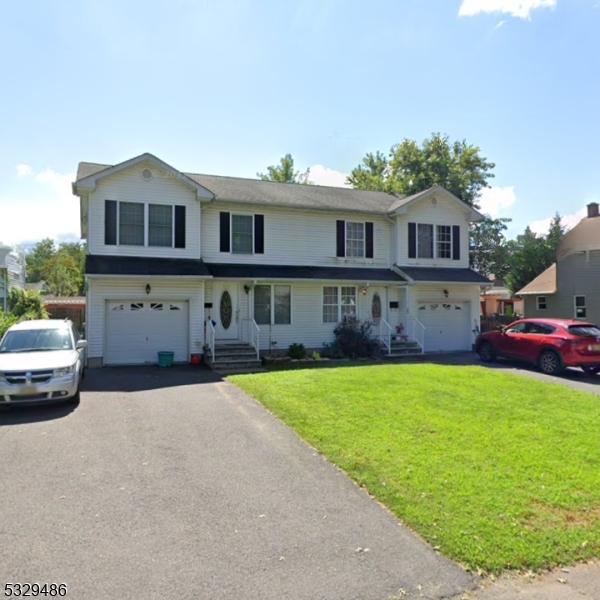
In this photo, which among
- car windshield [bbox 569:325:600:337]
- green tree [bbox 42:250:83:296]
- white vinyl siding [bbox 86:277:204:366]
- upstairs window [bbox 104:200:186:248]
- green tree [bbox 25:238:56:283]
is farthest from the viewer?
green tree [bbox 25:238:56:283]

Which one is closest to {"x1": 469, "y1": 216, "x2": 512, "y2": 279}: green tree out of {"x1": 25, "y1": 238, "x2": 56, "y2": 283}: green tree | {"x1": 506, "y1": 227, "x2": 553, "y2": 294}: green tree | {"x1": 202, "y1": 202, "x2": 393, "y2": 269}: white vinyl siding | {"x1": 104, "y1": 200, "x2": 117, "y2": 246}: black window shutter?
{"x1": 506, "y1": 227, "x2": 553, "y2": 294}: green tree

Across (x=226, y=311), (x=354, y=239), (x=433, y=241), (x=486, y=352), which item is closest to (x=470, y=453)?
(x=486, y=352)

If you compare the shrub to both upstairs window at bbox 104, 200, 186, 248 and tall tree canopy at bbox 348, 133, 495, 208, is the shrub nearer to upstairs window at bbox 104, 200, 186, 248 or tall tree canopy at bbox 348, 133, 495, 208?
upstairs window at bbox 104, 200, 186, 248

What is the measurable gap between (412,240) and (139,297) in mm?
11579

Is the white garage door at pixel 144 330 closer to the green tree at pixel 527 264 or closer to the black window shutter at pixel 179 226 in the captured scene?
the black window shutter at pixel 179 226

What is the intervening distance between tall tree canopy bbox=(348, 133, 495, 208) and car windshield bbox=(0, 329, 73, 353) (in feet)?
95.8

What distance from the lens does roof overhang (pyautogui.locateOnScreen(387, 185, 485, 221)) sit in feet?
61.3

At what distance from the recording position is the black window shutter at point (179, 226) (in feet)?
51.5

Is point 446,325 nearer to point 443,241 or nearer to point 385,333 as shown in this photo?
point 385,333

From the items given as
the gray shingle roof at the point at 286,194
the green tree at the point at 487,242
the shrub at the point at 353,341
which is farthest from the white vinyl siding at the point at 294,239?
the green tree at the point at 487,242

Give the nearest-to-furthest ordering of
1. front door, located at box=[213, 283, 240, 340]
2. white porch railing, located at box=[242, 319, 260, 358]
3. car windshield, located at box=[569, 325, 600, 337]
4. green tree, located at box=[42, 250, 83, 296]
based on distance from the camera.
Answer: car windshield, located at box=[569, 325, 600, 337] → front door, located at box=[213, 283, 240, 340] → white porch railing, located at box=[242, 319, 260, 358] → green tree, located at box=[42, 250, 83, 296]

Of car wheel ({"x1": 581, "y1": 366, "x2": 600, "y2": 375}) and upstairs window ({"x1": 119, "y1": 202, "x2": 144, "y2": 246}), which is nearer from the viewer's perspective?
car wheel ({"x1": 581, "y1": 366, "x2": 600, "y2": 375})

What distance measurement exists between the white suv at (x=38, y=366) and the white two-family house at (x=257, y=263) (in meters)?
3.89

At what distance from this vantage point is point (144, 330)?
49.8 ft
